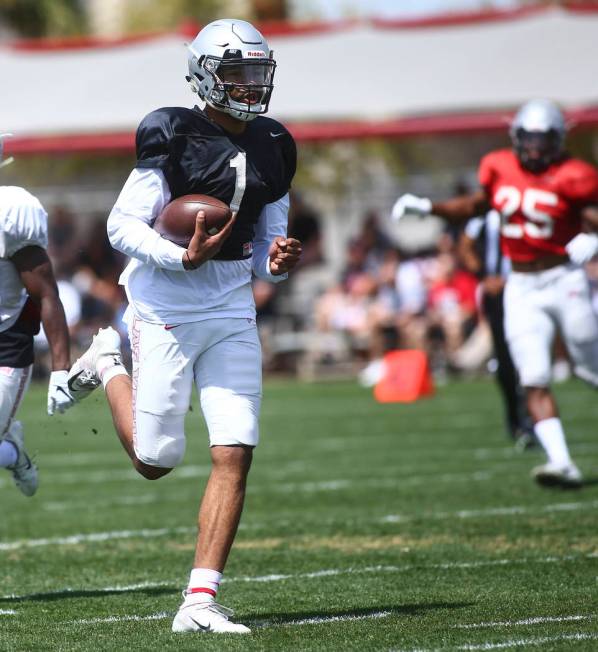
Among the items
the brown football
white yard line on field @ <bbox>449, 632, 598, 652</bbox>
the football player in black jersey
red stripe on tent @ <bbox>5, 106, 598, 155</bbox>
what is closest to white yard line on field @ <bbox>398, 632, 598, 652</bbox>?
white yard line on field @ <bbox>449, 632, 598, 652</bbox>

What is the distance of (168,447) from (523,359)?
11.3 feet

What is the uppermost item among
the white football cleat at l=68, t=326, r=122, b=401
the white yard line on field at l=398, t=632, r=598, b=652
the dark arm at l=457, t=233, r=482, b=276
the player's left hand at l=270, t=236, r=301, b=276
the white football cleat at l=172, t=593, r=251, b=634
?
the player's left hand at l=270, t=236, r=301, b=276

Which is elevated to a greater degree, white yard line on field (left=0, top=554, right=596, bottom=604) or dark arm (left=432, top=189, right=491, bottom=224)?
dark arm (left=432, top=189, right=491, bottom=224)

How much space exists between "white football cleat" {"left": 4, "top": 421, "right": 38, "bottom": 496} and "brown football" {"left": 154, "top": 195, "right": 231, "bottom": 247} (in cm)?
136

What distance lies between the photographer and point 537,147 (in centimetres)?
772

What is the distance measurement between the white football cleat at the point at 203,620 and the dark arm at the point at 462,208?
3.80m

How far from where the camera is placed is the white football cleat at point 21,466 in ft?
18.2

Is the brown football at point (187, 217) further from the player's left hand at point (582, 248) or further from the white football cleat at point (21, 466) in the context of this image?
the player's left hand at point (582, 248)

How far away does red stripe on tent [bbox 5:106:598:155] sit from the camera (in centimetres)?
1727

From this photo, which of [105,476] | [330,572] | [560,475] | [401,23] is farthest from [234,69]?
[401,23]

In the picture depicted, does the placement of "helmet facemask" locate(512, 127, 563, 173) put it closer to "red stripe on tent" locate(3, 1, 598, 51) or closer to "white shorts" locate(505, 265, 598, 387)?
"white shorts" locate(505, 265, 598, 387)

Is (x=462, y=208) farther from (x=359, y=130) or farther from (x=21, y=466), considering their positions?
(x=359, y=130)

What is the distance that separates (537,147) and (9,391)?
12.2ft

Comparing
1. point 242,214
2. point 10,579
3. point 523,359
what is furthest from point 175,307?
point 523,359
